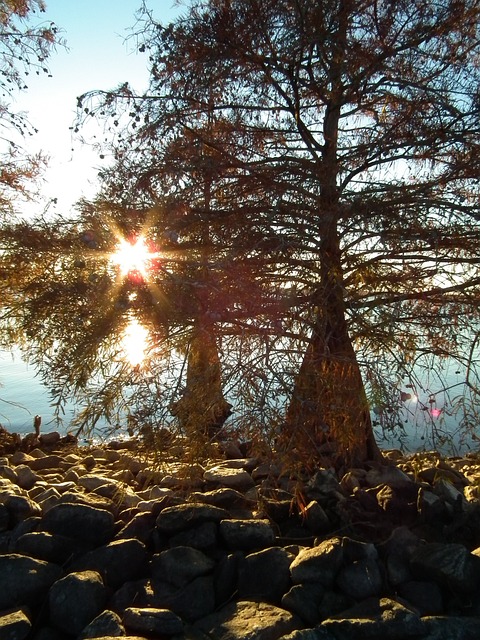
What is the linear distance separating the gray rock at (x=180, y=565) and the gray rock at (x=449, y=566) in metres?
1.20

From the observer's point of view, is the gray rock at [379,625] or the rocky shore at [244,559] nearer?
the gray rock at [379,625]

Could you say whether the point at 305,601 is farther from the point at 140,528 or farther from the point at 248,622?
the point at 140,528

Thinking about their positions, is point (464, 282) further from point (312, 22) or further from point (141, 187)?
point (141, 187)

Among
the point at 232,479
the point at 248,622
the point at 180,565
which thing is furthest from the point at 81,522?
the point at 248,622

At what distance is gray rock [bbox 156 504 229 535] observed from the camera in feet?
12.0

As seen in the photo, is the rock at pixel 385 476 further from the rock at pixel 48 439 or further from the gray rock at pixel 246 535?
the rock at pixel 48 439

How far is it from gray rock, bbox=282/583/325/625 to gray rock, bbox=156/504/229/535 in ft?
A: 2.43

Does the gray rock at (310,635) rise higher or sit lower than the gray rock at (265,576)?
lower

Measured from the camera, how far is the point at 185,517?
3.65m

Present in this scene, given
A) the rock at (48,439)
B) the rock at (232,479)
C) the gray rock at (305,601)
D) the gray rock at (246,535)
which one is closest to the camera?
the gray rock at (305,601)

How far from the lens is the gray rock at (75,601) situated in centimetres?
304

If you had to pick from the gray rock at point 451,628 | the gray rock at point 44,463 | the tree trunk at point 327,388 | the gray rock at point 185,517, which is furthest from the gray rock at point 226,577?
the gray rock at point 44,463

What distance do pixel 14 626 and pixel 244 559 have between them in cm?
126

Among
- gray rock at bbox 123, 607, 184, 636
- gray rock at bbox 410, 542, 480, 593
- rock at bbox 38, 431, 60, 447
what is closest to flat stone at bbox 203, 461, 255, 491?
gray rock at bbox 410, 542, 480, 593
